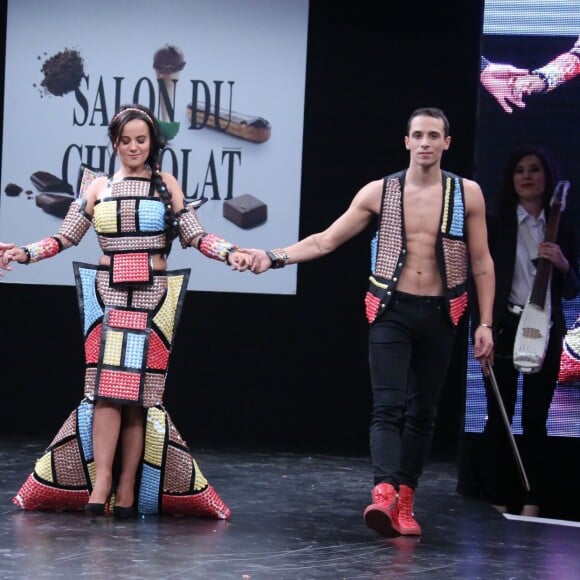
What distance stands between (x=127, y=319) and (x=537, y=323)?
168 centimetres

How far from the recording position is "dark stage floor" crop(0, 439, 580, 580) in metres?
3.67

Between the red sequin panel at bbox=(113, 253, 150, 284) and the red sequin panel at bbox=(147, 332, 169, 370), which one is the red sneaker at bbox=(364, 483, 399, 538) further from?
the red sequin panel at bbox=(113, 253, 150, 284)

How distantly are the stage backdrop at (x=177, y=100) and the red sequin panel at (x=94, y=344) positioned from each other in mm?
2201

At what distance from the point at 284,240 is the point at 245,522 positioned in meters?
2.57

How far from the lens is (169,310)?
464 cm

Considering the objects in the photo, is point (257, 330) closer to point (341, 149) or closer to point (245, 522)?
point (341, 149)

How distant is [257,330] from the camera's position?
23.3ft

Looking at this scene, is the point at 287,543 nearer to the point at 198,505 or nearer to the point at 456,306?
the point at 198,505

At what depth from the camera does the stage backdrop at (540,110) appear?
5.38 meters

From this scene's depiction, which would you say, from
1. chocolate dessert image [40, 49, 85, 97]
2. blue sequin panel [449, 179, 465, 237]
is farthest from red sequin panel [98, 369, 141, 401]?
chocolate dessert image [40, 49, 85, 97]

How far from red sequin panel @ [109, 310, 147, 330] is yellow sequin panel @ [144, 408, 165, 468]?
0.32m

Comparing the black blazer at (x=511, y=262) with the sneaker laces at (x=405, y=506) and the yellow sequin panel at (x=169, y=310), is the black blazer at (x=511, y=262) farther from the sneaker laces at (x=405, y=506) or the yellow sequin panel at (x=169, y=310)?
the yellow sequin panel at (x=169, y=310)

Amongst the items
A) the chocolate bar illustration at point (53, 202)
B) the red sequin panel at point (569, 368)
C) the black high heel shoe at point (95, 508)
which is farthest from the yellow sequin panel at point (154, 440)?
the chocolate bar illustration at point (53, 202)

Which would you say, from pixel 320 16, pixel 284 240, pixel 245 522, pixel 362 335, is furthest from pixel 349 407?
pixel 245 522
